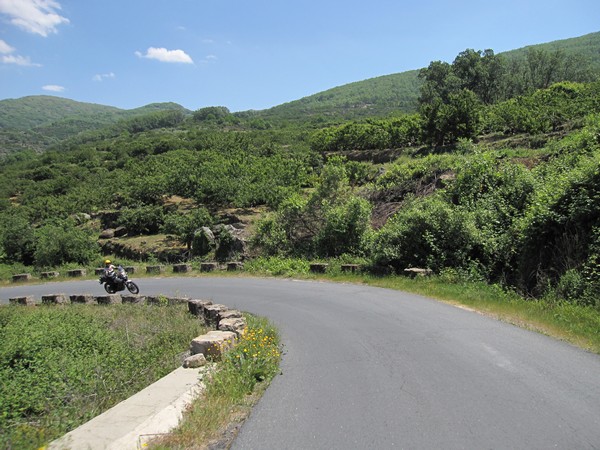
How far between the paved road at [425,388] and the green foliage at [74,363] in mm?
2486

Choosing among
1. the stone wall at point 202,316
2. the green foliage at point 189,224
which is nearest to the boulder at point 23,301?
the stone wall at point 202,316

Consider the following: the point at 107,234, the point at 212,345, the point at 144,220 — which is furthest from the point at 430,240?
the point at 107,234

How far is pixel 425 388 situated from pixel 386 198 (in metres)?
17.4

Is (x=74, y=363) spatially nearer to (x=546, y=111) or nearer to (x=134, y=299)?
(x=134, y=299)

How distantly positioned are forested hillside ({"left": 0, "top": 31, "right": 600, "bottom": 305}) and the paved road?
10.5 ft

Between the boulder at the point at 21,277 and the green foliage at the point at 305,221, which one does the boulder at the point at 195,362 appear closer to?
the green foliage at the point at 305,221

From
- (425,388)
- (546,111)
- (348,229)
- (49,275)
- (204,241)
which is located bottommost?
(49,275)

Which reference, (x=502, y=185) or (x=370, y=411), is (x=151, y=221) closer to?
(x=502, y=185)

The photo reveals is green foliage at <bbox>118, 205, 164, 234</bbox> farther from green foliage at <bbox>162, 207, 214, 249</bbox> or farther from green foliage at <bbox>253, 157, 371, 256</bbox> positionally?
green foliage at <bbox>253, 157, 371, 256</bbox>

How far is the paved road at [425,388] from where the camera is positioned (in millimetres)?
4406

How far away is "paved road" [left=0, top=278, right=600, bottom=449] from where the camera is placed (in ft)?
14.5

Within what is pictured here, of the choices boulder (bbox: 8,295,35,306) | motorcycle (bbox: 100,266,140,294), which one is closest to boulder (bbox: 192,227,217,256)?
motorcycle (bbox: 100,266,140,294)

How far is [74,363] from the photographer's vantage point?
802cm

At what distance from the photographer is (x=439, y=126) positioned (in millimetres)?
36469
